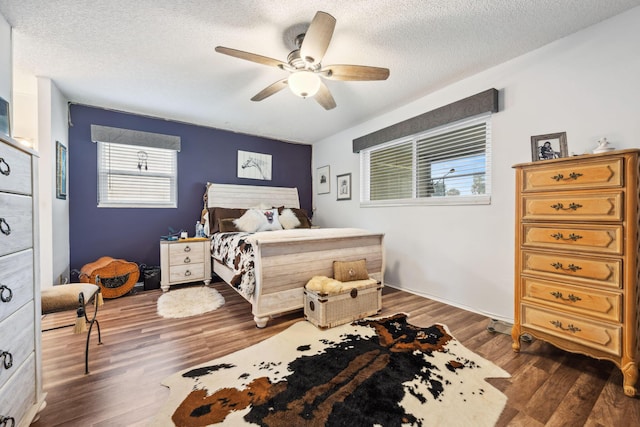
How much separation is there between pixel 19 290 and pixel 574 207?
3023 millimetres

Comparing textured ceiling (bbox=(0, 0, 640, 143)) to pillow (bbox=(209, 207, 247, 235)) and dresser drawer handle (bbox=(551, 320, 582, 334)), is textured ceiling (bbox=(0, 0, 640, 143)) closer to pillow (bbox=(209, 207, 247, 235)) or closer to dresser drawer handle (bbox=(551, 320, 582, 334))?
pillow (bbox=(209, 207, 247, 235))

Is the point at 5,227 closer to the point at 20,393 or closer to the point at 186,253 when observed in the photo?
the point at 20,393

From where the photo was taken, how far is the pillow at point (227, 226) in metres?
3.76

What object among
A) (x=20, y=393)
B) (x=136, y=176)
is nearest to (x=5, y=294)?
(x=20, y=393)

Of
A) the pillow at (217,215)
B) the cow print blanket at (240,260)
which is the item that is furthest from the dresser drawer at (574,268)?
the pillow at (217,215)

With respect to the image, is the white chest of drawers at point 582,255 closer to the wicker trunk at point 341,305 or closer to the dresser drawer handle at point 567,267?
the dresser drawer handle at point 567,267

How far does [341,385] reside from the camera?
154 cm

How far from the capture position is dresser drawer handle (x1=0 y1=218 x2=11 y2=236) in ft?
3.38

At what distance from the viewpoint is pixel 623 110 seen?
73.6 inches

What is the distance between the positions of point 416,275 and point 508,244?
1.12 meters

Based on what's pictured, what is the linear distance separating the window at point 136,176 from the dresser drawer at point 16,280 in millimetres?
2849

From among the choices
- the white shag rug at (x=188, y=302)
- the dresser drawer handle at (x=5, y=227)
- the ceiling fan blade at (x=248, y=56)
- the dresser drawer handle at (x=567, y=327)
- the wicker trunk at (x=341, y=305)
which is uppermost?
the ceiling fan blade at (x=248, y=56)

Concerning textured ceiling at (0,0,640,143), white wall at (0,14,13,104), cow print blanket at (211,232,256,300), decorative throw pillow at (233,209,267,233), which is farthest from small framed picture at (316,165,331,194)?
white wall at (0,14,13,104)

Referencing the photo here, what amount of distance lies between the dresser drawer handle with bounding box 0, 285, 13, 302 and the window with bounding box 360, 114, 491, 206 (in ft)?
10.9
